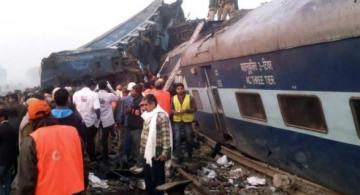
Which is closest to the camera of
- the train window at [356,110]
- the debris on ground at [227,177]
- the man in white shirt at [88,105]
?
the train window at [356,110]

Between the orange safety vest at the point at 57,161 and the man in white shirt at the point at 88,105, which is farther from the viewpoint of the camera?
the man in white shirt at the point at 88,105

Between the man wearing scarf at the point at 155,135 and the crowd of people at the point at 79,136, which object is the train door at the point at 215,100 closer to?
the crowd of people at the point at 79,136

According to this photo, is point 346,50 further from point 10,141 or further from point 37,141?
point 10,141

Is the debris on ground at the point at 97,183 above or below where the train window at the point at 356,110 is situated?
below

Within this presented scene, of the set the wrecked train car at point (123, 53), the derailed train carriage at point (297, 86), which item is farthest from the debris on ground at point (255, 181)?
the wrecked train car at point (123, 53)

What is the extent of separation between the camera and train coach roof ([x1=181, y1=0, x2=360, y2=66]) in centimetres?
496

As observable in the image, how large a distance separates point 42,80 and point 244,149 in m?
8.00

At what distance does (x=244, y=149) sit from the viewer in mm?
9062

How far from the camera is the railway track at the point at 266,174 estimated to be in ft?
21.3

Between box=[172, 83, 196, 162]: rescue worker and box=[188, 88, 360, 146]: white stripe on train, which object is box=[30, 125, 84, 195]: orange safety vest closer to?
box=[188, 88, 360, 146]: white stripe on train

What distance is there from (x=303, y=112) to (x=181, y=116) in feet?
13.5

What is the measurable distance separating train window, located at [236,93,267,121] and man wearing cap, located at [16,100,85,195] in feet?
12.2

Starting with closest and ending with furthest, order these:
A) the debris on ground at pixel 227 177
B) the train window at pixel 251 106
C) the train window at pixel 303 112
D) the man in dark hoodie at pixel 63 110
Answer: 1. the man in dark hoodie at pixel 63 110
2. the train window at pixel 303 112
3. the train window at pixel 251 106
4. the debris on ground at pixel 227 177

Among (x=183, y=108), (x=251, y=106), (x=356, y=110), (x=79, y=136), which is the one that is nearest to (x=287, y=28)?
(x=356, y=110)
